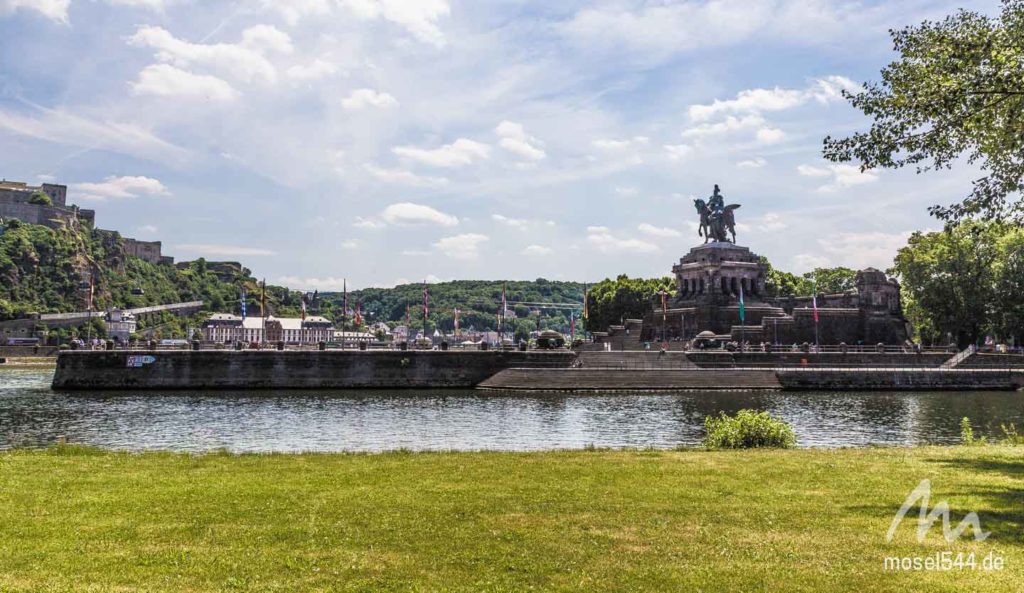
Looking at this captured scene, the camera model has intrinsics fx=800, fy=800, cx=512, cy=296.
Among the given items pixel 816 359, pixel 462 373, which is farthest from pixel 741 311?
pixel 462 373

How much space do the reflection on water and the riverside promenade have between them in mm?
3744

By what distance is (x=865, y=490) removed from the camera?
14375mm

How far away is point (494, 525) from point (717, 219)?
9137 cm

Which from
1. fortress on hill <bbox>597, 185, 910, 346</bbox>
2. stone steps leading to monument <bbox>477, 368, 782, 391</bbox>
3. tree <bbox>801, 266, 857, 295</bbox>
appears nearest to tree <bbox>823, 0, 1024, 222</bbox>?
stone steps leading to monument <bbox>477, 368, 782, 391</bbox>

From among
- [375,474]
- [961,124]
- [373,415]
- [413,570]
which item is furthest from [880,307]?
[413,570]

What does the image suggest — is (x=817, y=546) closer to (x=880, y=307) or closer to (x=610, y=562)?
(x=610, y=562)

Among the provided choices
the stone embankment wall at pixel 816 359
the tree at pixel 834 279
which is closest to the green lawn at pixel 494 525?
the stone embankment wall at pixel 816 359

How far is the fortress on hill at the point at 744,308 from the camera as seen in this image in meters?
84.7

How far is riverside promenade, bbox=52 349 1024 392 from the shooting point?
65.1 meters

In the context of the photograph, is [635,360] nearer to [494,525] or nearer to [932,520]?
[932,520]

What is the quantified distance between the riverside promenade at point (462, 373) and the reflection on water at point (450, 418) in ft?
12.3

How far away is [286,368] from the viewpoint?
67.8 metres

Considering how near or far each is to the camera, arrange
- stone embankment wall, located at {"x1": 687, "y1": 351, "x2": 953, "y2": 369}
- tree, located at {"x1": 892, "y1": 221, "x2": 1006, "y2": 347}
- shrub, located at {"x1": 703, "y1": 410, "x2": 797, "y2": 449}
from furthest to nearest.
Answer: tree, located at {"x1": 892, "y1": 221, "x2": 1006, "y2": 347} → stone embankment wall, located at {"x1": 687, "y1": 351, "x2": 953, "y2": 369} → shrub, located at {"x1": 703, "y1": 410, "x2": 797, "y2": 449}

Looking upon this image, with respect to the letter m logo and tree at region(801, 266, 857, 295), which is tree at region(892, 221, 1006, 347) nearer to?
tree at region(801, 266, 857, 295)
